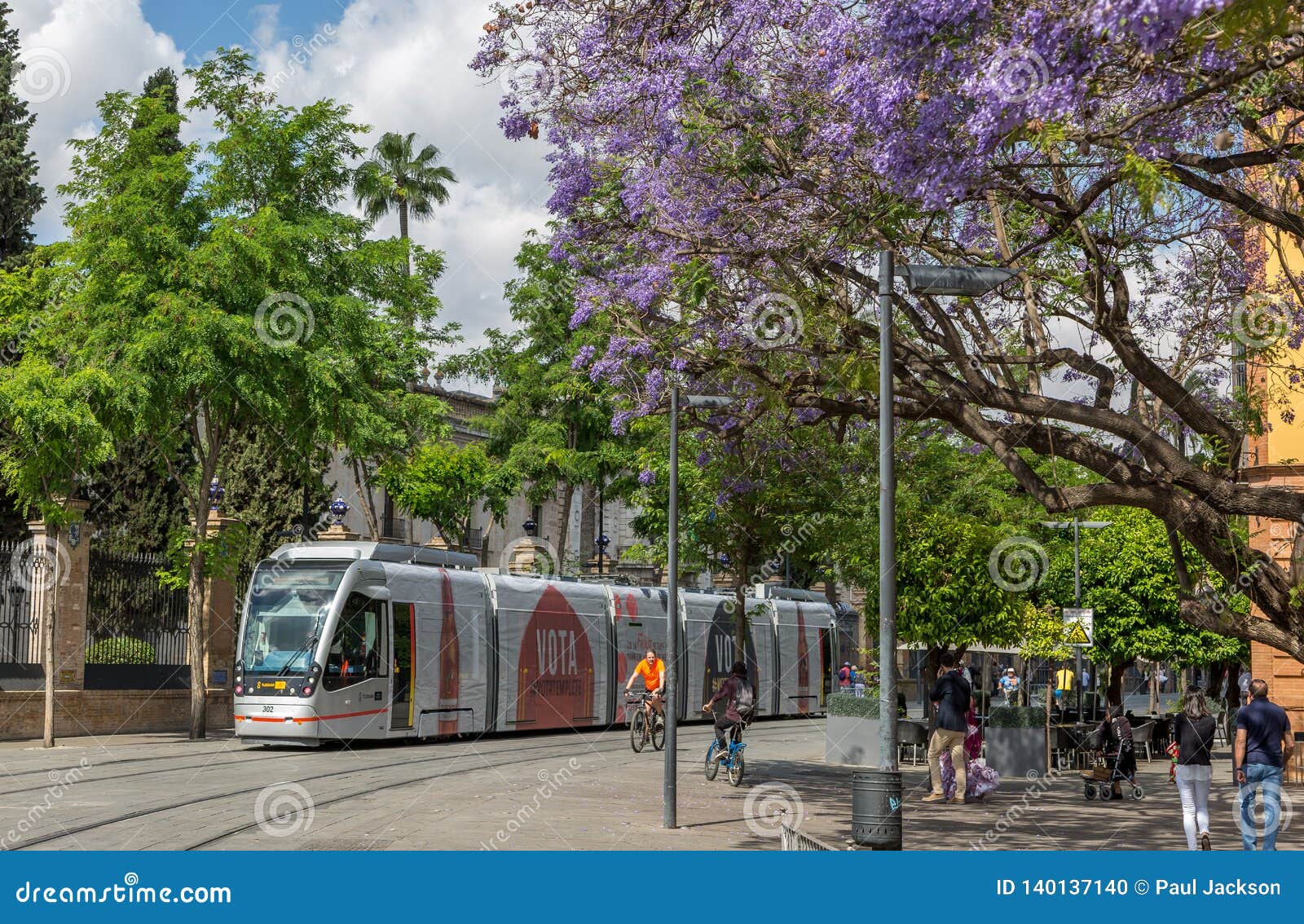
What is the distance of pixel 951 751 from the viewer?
2012 centimetres

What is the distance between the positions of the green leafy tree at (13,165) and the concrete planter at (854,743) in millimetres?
23750

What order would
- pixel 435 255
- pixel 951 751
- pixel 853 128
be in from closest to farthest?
1. pixel 853 128
2. pixel 951 751
3. pixel 435 255

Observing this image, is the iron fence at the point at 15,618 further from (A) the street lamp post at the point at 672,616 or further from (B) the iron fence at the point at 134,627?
(A) the street lamp post at the point at 672,616

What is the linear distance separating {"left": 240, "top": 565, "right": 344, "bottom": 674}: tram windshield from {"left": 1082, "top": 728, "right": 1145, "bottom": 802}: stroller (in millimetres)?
12373

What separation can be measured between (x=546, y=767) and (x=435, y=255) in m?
19.2

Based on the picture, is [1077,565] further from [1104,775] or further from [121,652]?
[121,652]

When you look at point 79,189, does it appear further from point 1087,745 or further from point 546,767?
point 1087,745

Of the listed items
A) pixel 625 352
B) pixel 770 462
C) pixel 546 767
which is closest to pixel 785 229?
pixel 625 352

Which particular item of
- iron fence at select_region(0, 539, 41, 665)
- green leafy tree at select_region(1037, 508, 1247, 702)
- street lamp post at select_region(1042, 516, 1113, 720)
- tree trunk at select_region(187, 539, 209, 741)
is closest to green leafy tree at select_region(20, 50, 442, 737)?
tree trunk at select_region(187, 539, 209, 741)

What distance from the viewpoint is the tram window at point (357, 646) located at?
2536 cm

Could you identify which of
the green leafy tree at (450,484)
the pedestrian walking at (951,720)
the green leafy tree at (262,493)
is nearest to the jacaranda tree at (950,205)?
the pedestrian walking at (951,720)

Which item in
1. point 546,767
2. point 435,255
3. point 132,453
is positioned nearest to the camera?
point 546,767

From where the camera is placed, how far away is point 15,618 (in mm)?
26516

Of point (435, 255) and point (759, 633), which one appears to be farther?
point (759, 633)
